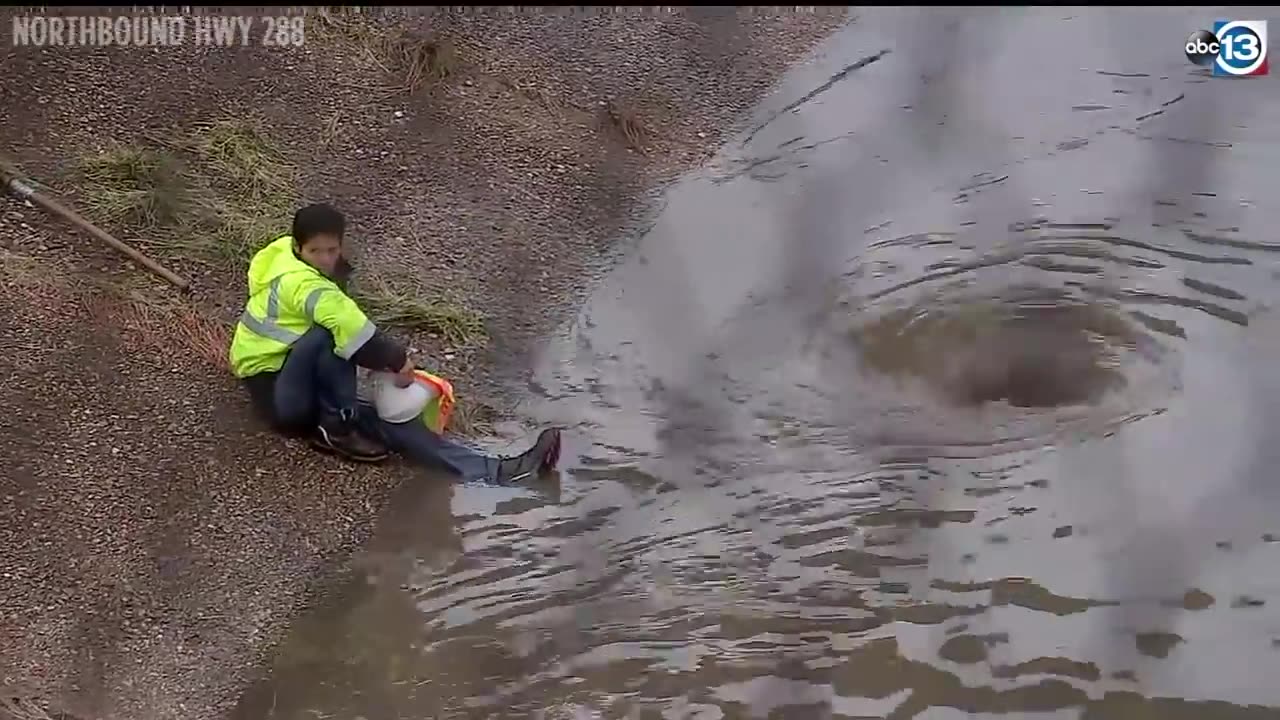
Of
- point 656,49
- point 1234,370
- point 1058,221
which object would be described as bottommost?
point 1234,370

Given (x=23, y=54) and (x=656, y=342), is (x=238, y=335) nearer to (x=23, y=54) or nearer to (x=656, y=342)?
(x=656, y=342)

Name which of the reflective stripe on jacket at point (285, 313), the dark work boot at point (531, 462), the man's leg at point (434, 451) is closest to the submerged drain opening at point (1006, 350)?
the dark work boot at point (531, 462)

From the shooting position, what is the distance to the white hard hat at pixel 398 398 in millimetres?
4105

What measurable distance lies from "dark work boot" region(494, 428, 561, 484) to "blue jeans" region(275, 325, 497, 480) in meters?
0.04

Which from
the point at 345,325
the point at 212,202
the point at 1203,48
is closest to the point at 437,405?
the point at 345,325

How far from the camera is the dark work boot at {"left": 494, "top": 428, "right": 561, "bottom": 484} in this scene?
4.26m

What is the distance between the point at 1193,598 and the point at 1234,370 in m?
1.09

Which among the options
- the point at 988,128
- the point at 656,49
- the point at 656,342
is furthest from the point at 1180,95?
the point at 656,342

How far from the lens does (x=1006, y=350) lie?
4.76m

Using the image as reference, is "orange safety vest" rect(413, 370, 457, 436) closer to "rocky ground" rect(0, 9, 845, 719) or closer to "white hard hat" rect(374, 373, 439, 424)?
"white hard hat" rect(374, 373, 439, 424)

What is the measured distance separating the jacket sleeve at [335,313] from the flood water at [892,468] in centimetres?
62

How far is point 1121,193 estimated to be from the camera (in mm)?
5520

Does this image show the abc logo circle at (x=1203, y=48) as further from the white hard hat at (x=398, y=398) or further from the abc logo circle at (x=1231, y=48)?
the white hard hat at (x=398, y=398)

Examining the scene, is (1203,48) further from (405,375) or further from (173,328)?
(173,328)
